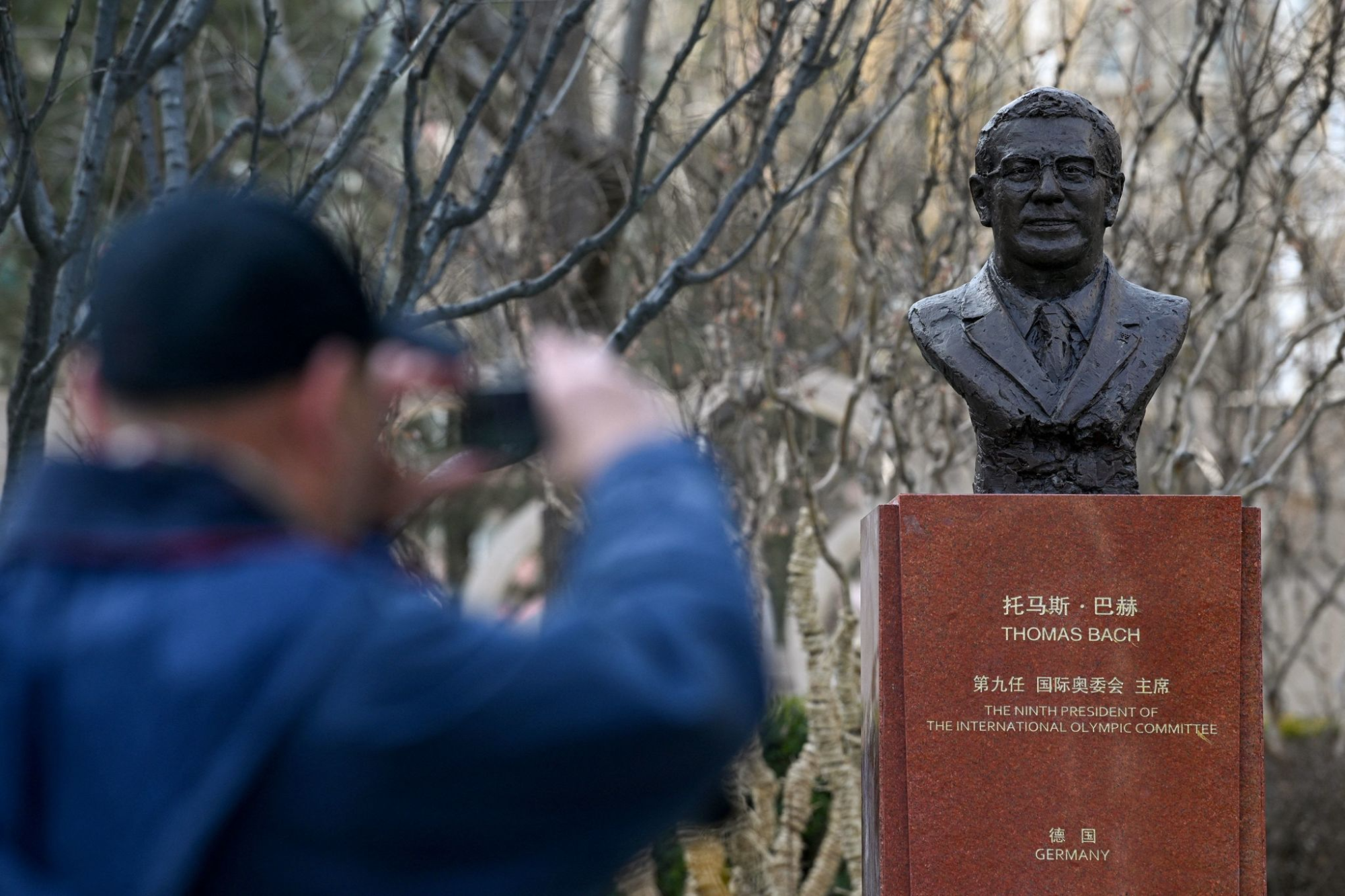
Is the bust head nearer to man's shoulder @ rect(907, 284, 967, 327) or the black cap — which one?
man's shoulder @ rect(907, 284, 967, 327)

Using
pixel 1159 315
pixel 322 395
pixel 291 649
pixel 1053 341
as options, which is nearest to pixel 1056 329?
pixel 1053 341

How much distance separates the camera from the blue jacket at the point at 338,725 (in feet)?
3.80

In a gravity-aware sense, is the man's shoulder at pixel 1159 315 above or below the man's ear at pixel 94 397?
above

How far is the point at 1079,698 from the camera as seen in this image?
4.14 metres

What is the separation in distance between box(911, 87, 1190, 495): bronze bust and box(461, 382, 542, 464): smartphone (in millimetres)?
3368

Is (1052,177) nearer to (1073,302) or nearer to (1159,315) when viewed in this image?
(1073,302)

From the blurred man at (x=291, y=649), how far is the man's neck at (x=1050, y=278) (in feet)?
11.9

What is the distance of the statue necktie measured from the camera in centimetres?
464

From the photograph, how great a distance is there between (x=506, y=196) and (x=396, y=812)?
7554 millimetres

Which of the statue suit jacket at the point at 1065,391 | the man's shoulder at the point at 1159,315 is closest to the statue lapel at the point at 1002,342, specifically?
the statue suit jacket at the point at 1065,391

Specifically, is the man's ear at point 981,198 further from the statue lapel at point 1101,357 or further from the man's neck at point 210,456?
the man's neck at point 210,456

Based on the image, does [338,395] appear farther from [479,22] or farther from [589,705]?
[479,22]

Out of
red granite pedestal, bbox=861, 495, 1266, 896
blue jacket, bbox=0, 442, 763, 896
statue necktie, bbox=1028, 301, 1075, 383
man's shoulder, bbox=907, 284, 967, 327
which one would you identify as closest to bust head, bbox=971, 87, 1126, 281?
statue necktie, bbox=1028, 301, 1075, 383

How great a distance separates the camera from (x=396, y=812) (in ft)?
3.84
